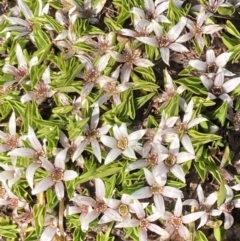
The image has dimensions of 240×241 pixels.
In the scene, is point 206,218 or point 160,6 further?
point 160,6

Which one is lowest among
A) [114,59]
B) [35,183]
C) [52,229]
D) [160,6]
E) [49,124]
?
[52,229]

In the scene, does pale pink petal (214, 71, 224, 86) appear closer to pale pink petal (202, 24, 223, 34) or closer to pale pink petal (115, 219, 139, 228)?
pale pink petal (202, 24, 223, 34)

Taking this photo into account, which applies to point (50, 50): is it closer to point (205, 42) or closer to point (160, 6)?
point (160, 6)

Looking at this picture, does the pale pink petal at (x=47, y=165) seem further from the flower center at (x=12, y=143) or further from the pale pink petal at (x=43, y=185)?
the flower center at (x=12, y=143)

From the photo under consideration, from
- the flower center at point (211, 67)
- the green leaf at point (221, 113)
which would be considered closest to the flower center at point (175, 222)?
the green leaf at point (221, 113)

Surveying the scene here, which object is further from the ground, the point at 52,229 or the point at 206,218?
the point at 206,218

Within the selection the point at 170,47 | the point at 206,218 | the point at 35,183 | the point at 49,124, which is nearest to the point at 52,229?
the point at 35,183
